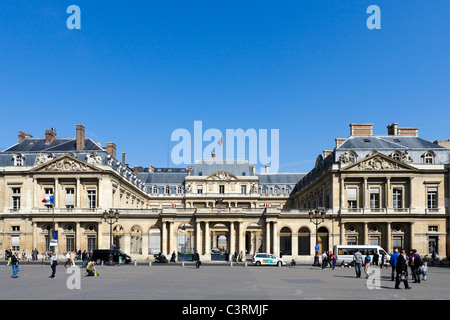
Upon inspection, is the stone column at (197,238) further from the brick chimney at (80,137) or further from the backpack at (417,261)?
the backpack at (417,261)

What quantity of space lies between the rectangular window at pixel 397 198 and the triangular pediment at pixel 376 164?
9.52 ft

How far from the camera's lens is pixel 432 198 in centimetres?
6656

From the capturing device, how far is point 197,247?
222 ft

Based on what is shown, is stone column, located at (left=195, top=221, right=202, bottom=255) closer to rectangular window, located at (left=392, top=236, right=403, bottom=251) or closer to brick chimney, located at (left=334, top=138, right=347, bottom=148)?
brick chimney, located at (left=334, top=138, right=347, bottom=148)

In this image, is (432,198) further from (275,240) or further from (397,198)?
(275,240)

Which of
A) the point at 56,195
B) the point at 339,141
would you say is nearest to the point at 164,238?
the point at 56,195

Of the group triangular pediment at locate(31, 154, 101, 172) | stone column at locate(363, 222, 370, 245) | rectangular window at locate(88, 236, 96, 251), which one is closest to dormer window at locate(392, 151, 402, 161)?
stone column at locate(363, 222, 370, 245)

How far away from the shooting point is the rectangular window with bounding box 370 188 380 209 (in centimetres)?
6688

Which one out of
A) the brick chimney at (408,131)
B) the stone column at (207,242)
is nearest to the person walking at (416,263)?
the stone column at (207,242)

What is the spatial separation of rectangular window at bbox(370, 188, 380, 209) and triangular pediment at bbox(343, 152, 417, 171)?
2.87 meters

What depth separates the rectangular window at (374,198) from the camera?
219 ft

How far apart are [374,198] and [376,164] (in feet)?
14.5
